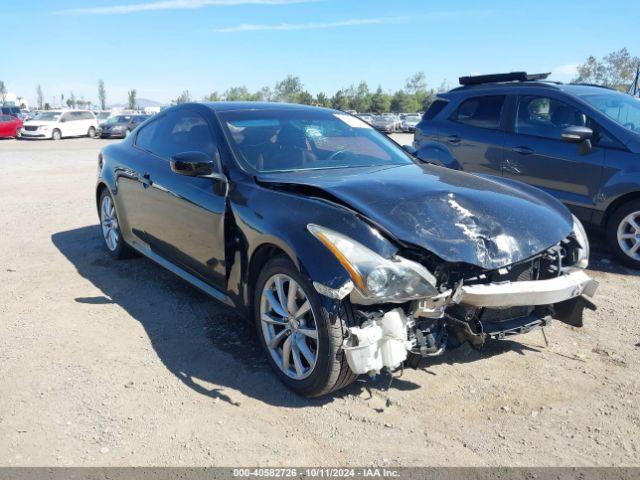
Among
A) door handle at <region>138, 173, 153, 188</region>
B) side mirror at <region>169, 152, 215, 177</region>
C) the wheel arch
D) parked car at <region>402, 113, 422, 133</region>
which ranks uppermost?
side mirror at <region>169, 152, 215, 177</region>

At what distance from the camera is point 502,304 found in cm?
283

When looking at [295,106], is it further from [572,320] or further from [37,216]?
[37,216]

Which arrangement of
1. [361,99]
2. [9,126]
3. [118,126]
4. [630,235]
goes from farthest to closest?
[361,99] < [118,126] < [9,126] < [630,235]

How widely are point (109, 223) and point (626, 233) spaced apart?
17.3 feet

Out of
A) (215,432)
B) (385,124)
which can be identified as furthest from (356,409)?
(385,124)

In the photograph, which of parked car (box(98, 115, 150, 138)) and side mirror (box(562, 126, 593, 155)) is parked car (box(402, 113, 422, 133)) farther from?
side mirror (box(562, 126, 593, 155))

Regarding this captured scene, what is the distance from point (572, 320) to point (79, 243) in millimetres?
5336

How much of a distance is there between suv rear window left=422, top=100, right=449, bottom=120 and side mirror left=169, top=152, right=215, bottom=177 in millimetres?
4363

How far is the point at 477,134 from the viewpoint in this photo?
6570 millimetres

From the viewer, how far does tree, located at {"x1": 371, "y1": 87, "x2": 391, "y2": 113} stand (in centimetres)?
8875

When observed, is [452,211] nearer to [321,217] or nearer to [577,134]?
[321,217]

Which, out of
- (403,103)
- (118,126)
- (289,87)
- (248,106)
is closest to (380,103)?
(403,103)

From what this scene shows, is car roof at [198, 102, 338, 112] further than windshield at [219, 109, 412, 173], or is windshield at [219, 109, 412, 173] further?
car roof at [198, 102, 338, 112]

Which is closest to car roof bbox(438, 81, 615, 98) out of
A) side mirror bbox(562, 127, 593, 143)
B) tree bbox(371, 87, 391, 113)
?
side mirror bbox(562, 127, 593, 143)
